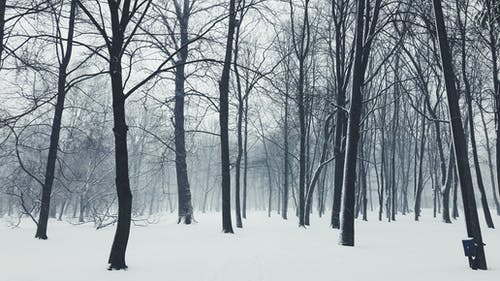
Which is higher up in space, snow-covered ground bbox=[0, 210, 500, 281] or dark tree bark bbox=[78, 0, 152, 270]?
dark tree bark bbox=[78, 0, 152, 270]

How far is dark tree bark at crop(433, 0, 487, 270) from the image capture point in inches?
269

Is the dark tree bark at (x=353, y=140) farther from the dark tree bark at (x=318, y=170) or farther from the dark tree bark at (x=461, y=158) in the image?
the dark tree bark at (x=318, y=170)

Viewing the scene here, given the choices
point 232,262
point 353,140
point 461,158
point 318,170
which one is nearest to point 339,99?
point 318,170

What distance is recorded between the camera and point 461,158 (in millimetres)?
7043

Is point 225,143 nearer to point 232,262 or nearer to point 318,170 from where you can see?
point 318,170

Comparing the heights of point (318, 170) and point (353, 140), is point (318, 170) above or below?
below

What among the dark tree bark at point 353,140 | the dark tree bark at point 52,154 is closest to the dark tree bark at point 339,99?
the dark tree bark at point 353,140

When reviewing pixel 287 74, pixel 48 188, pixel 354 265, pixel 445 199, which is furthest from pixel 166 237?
pixel 445 199

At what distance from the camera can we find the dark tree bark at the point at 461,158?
269 inches

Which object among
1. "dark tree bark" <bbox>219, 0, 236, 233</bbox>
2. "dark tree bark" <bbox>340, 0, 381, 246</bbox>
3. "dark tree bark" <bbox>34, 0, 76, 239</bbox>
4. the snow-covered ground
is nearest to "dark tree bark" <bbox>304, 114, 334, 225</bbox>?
"dark tree bark" <bbox>219, 0, 236, 233</bbox>

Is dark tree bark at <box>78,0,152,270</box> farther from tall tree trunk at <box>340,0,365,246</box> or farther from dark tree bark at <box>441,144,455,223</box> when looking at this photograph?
dark tree bark at <box>441,144,455,223</box>

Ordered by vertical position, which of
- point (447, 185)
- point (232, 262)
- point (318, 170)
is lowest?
point (232, 262)

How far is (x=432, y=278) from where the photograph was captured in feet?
20.0

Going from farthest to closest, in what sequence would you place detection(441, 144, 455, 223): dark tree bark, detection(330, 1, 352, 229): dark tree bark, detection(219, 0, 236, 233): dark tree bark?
detection(441, 144, 455, 223): dark tree bark
detection(330, 1, 352, 229): dark tree bark
detection(219, 0, 236, 233): dark tree bark
